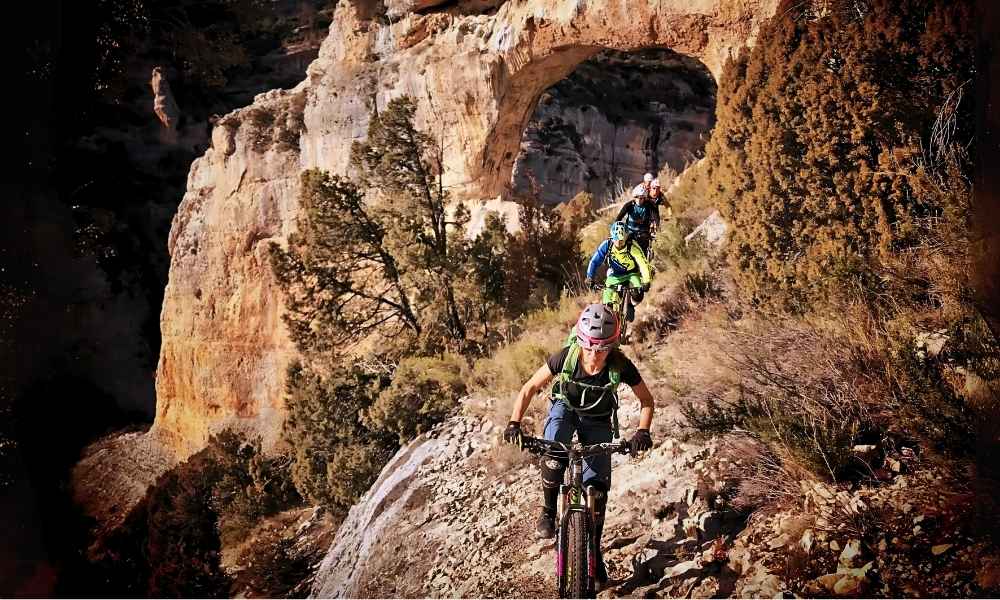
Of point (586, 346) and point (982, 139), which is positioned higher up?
point (982, 139)

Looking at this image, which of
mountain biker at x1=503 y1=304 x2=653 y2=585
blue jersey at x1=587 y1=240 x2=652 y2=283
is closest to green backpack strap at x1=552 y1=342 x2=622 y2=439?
mountain biker at x1=503 y1=304 x2=653 y2=585

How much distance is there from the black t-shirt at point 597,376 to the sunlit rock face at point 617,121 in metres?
18.1

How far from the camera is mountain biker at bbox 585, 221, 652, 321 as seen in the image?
679 centimetres

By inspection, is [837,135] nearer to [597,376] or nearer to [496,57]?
[597,376]

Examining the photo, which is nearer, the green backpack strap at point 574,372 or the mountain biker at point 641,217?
the green backpack strap at point 574,372

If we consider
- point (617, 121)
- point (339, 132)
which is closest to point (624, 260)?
point (339, 132)

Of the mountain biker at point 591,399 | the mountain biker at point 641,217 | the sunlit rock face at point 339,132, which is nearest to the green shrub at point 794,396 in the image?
the mountain biker at point 591,399

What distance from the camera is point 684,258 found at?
8477mm

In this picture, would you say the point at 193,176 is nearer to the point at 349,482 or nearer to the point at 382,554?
the point at 349,482

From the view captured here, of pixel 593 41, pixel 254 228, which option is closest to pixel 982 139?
pixel 593 41

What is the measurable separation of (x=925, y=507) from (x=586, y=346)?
7.08ft

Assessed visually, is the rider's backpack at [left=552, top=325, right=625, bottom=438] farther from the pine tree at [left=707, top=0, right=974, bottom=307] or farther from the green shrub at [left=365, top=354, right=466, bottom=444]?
the green shrub at [left=365, top=354, right=466, bottom=444]

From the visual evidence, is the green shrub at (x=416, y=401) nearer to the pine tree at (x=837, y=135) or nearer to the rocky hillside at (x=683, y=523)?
the rocky hillside at (x=683, y=523)

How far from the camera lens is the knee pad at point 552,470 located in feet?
12.8
